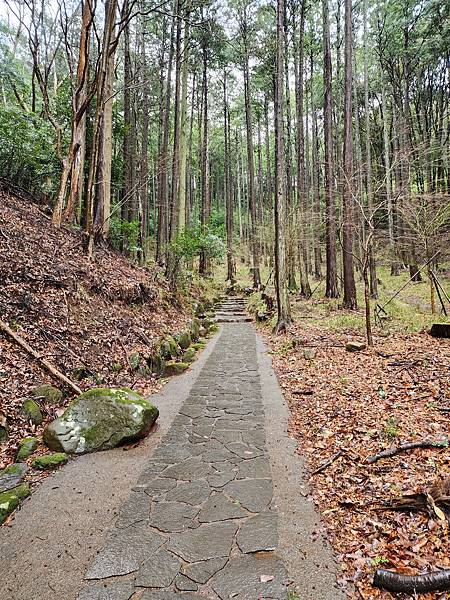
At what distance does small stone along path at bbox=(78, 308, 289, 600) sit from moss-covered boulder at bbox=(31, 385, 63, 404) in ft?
5.19

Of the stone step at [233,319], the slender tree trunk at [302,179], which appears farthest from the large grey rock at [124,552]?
the slender tree trunk at [302,179]

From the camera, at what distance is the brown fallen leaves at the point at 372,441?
229cm

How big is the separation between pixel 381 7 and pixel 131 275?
19298mm

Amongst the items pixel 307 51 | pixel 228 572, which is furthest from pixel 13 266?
pixel 307 51

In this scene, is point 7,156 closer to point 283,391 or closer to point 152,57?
point 283,391

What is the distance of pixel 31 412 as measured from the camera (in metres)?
4.21

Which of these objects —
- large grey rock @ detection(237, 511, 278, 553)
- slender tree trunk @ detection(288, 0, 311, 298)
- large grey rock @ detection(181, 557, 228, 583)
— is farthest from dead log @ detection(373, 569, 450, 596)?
slender tree trunk @ detection(288, 0, 311, 298)

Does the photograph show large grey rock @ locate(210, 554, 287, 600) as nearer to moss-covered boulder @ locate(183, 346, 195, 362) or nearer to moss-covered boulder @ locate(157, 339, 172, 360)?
moss-covered boulder @ locate(157, 339, 172, 360)

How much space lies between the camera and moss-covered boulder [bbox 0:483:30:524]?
2871 millimetres

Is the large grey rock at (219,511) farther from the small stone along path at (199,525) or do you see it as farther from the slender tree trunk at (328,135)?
the slender tree trunk at (328,135)

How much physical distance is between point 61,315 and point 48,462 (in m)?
2.92

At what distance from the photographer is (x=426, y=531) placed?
7.76 ft

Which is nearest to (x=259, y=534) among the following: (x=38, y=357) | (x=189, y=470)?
(x=189, y=470)

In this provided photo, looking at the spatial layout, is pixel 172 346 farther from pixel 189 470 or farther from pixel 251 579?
pixel 251 579
